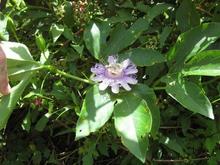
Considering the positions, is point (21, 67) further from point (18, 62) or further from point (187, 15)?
point (187, 15)

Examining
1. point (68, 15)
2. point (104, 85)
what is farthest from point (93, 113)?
point (68, 15)

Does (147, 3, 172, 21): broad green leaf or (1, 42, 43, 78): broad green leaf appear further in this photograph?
(147, 3, 172, 21): broad green leaf

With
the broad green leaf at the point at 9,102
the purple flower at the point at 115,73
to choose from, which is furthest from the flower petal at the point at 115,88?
the broad green leaf at the point at 9,102

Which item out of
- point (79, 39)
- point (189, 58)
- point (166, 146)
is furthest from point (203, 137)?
point (79, 39)

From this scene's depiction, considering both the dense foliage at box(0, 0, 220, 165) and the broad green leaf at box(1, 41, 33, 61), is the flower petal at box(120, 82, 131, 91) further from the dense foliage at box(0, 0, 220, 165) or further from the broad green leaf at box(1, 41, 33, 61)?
the broad green leaf at box(1, 41, 33, 61)

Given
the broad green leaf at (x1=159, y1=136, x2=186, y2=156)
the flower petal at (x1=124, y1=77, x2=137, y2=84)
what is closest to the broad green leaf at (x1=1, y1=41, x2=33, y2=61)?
the flower petal at (x1=124, y1=77, x2=137, y2=84)

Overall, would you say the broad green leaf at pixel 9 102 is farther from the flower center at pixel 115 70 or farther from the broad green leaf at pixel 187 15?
the broad green leaf at pixel 187 15
